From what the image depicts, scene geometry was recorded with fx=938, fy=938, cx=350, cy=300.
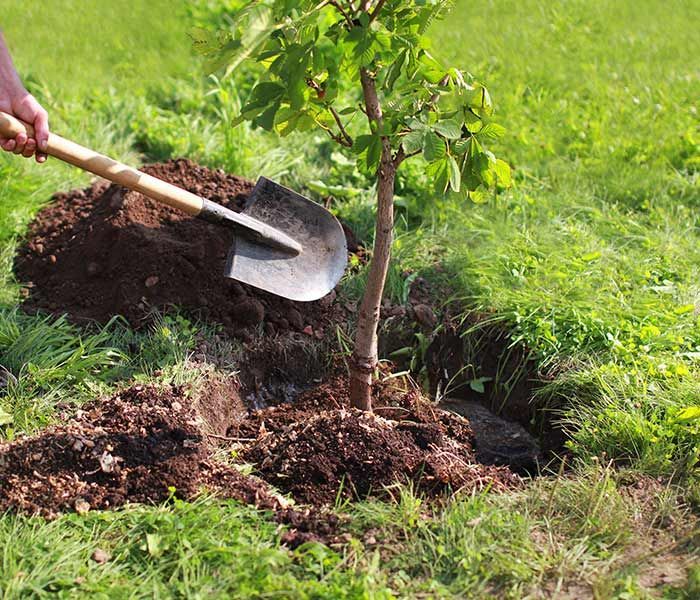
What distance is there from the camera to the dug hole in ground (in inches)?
131

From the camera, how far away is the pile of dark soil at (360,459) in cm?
343

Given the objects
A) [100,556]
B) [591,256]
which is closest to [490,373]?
[591,256]

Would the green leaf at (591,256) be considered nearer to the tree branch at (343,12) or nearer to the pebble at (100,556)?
the tree branch at (343,12)

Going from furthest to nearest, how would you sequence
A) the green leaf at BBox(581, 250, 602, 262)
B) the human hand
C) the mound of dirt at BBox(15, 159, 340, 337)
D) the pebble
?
1. the green leaf at BBox(581, 250, 602, 262)
2. the mound of dirt at BBox(15, 159, 340, 337)
3. the human hand
4. the pebble

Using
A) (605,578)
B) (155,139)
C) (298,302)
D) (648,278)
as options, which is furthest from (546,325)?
(155,139)

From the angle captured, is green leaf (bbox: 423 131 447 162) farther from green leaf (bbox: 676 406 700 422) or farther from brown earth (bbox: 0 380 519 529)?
green leaf (bbox: 676 406 700 422)

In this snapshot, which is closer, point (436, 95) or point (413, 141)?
point (413, 141)

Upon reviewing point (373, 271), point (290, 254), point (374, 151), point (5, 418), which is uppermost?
point (374, 151)

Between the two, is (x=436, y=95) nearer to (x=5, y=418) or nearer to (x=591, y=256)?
(x=591, y=256)

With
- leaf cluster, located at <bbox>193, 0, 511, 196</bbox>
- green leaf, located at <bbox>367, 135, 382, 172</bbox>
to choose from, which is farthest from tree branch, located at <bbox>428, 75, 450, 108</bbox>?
green leaf, located at <bbox>367, 135, 382, 172</bbox>

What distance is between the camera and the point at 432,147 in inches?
124

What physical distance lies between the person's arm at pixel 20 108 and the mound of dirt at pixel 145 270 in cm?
76

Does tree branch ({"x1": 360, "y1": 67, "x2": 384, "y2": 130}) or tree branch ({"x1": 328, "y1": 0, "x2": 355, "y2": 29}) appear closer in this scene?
tree branch ({"x1": 328, "y1": 0, "x2": 355, "y2": 29})

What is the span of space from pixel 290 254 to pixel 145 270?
26.4 inches
